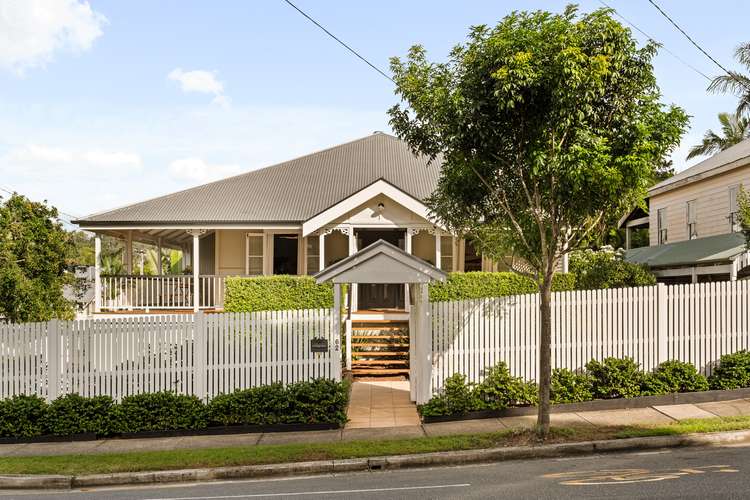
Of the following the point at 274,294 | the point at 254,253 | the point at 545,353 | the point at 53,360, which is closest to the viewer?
the point at 545,353

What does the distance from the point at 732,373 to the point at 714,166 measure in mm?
11780

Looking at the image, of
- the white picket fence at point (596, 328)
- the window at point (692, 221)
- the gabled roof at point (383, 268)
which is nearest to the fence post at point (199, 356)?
the gabled roof at point (383, 268)

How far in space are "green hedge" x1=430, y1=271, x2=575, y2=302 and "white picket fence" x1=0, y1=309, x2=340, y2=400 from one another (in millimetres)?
7793

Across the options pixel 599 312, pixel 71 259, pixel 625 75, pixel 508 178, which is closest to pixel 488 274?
pixel 599 312

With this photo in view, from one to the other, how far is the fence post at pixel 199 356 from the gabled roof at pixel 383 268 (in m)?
2.27

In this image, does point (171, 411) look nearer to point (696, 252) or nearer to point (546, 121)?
point (546, 121)

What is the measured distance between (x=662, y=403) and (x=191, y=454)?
329 inches

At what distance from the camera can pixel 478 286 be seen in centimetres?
1925

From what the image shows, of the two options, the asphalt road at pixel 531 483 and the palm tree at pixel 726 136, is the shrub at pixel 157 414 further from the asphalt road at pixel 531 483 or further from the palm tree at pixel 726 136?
the palm tree at pixel 726 136

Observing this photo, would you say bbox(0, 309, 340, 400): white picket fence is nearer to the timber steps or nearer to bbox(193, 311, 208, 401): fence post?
bbox(193, 311, 208, 401): fence post

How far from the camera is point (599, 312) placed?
12430 millimetres

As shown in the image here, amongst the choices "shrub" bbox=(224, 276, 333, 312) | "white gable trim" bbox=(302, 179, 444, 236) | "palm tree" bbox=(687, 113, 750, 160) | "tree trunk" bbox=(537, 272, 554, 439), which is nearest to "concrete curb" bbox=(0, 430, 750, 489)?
"tree trunk" bbox=(537, 272, 554, 439)

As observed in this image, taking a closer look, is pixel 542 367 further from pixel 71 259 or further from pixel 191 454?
pixel 71 259

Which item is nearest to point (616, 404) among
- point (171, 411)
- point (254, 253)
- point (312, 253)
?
point (171, 411)
